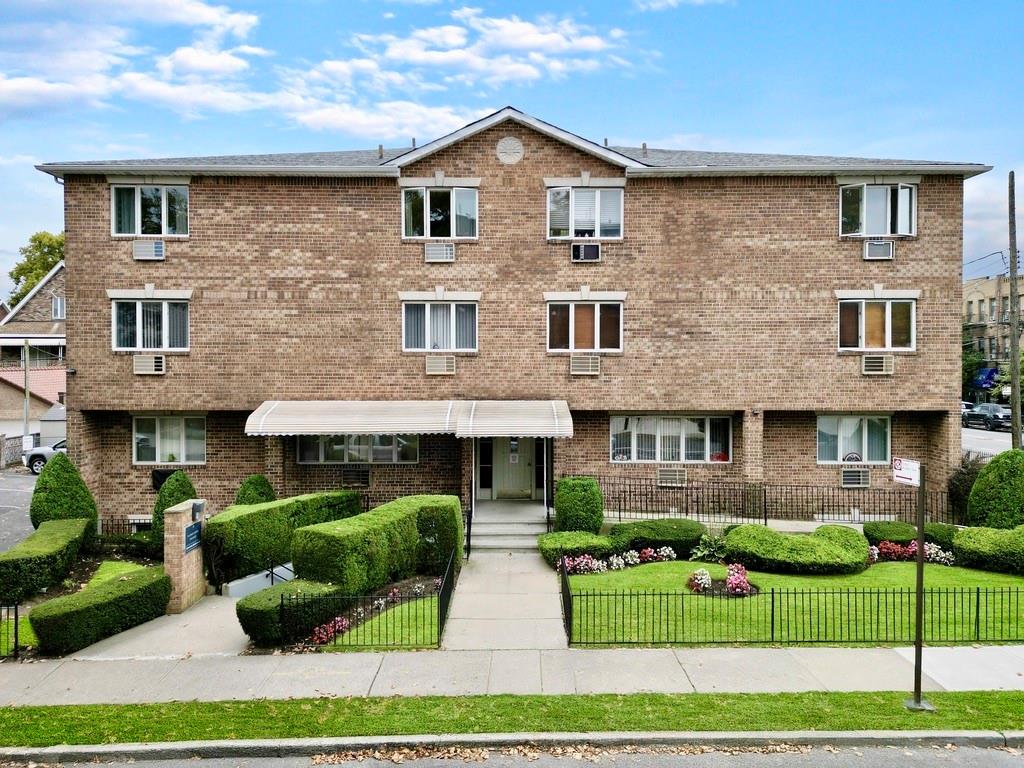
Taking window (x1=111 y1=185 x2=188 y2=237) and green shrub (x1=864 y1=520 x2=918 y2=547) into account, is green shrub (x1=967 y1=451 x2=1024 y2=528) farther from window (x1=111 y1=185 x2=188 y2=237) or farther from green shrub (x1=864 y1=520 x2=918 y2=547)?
window (x1=111 y1=185 x2=188 y2=237)

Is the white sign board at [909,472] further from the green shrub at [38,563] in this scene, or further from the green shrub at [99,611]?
the green shrub at [38,563]

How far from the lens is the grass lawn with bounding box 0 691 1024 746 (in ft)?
28.4

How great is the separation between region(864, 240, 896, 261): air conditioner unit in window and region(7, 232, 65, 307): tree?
66214 millimetres

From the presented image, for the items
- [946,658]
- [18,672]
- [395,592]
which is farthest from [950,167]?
[18,672]

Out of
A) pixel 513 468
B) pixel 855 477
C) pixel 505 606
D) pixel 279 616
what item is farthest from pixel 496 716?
pixel 855 477

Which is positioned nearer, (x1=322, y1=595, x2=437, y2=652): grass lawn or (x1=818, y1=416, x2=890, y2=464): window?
(x1=322, y1=595, x2=437, y2=652): grass lawn

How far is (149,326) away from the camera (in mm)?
19719

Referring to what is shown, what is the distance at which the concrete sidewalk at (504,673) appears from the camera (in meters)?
9.82

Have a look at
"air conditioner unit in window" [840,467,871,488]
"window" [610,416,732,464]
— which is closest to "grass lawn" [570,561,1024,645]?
"air conditioner unit in window" [840,467,871,488]

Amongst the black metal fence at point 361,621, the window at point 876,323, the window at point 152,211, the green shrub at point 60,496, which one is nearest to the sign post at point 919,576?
the black metal fence at point 361,621

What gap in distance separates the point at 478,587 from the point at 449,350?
709cm

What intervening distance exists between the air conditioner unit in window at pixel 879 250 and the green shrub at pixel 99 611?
58.7ft

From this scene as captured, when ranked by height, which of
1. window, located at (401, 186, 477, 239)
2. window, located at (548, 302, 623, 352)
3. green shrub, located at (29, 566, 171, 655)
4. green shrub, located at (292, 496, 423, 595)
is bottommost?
green shrub, located at (29, 566, 171, 655)

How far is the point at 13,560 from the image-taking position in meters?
14.2
